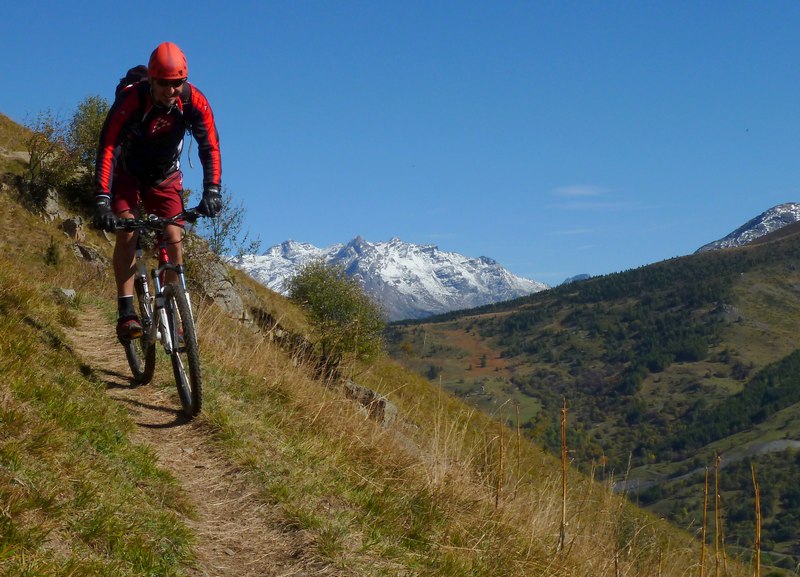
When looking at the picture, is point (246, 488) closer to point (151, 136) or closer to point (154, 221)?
point (154, 221)

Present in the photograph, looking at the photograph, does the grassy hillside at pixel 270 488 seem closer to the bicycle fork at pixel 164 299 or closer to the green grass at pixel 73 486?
the green grass at pixel 73 486

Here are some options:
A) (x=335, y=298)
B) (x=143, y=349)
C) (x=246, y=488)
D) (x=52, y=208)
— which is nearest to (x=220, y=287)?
(x=52, y=208)

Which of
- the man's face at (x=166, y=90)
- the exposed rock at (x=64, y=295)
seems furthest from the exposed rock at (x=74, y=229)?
the man's face at (x=166, y=90)

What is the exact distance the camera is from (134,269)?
685cm

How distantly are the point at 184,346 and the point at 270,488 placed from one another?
1699mm

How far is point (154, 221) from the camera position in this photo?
6363 millimetres

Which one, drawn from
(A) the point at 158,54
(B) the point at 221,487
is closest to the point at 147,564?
(B) the point at 221,487

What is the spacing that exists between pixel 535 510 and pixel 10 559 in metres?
4.44

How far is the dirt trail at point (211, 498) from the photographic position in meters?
4.39

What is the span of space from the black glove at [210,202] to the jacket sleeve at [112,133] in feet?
2.54

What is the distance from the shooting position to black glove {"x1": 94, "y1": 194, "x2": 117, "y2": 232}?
6020 mm

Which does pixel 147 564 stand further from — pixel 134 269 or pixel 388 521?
pixel 134 269

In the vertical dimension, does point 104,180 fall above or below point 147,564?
above

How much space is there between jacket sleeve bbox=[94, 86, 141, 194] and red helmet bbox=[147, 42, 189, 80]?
36 centimetres
